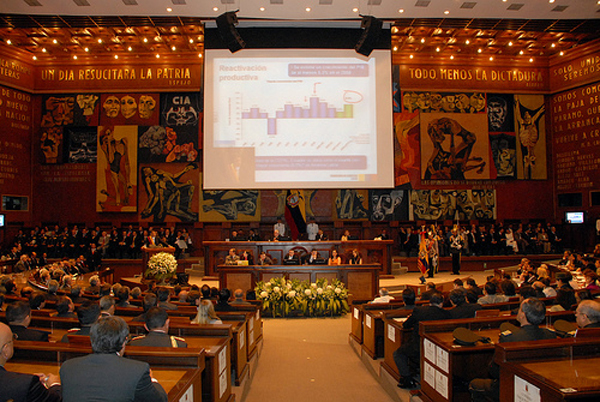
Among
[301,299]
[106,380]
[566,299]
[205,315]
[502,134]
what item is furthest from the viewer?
[502,134]

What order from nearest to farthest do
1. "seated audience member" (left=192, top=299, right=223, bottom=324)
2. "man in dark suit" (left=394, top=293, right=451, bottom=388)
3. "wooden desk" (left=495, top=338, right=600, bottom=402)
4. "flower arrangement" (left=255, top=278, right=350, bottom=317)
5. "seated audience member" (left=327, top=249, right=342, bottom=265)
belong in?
"wooden desk" (left=495, top=338, right=600, bottom=402)
"man in dark suit" (left=394, top=293, right=451, bottom=388)
"seated audience member" (left=192, top=299, right=223, bottom=324)
"flower arrangement" (left=255, top=278, right=350, bottom=317)
"seated audience member" (left=327, top=249, right=342, bottom=265)

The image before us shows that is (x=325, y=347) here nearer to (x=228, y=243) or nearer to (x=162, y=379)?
(x=162, y=379)

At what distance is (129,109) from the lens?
58.3 feet

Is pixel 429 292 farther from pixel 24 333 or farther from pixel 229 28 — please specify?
pixel 229 28

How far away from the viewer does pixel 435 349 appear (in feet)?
11.7

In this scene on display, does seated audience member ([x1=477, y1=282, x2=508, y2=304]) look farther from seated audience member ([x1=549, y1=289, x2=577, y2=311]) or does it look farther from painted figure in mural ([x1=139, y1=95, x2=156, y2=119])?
painted figure in mural ([x1=139, y1=95, x2=156, y2=119])

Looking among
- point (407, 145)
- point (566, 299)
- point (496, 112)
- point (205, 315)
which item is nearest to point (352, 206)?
point (407, 145)

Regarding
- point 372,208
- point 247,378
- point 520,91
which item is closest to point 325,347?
point 247,378

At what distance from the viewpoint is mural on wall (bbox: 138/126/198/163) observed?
57.6 feet

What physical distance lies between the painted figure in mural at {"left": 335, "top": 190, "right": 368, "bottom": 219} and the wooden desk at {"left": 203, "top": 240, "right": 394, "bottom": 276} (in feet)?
17.1

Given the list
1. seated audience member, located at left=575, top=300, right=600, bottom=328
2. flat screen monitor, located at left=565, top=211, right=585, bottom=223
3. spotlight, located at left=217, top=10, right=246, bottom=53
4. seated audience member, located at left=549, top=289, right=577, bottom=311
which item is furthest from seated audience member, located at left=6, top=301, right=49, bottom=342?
flat screen monitor, located at left=565, top=211, right=585, bottom=223

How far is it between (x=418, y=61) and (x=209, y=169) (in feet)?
38.3

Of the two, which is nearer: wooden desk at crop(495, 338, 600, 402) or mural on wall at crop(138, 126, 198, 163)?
wooden desk at crop(495, 338, 600, 402)

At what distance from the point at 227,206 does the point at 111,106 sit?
21.0ft
